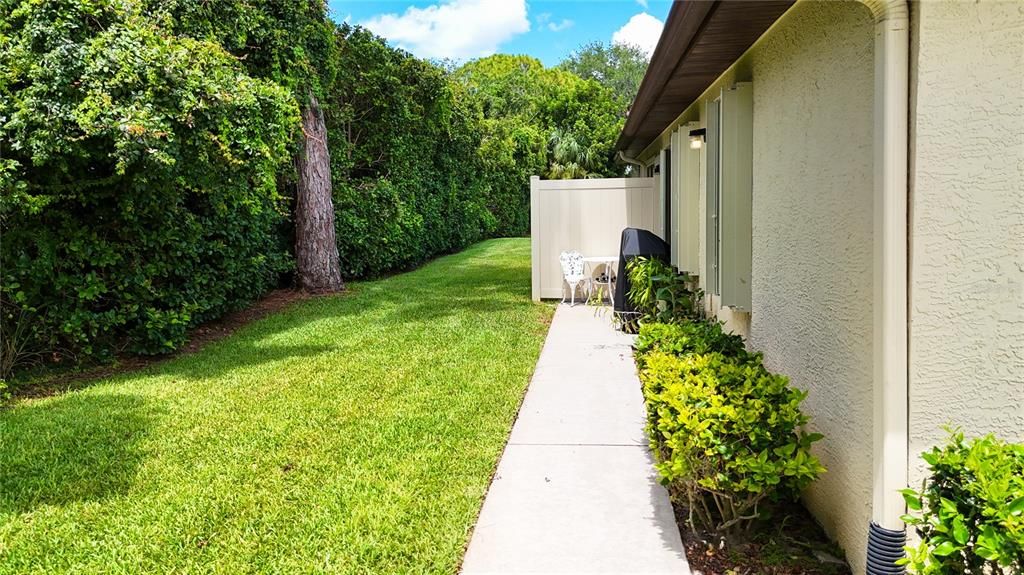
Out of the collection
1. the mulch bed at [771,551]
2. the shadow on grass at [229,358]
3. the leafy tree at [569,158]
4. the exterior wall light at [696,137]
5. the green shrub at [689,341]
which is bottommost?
the mulch bed at [771,551]

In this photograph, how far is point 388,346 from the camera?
8.04 metres

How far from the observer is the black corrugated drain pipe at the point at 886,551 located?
8.24ft

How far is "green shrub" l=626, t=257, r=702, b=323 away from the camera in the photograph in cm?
734

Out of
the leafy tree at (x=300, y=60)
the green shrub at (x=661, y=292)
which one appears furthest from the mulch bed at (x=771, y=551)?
the leafy tree at (x=300, y=60)

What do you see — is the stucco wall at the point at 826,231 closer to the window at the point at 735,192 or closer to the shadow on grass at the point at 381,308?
the window at the point at 735,192

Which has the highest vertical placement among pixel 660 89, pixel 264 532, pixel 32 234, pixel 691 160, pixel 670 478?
pixel 660 89

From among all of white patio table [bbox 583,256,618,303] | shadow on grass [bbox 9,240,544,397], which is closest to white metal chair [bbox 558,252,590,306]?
white patio table [bbox 583,256,618,303]

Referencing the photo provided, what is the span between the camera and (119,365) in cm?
747

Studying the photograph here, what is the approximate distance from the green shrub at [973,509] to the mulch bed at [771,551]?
0.89 m

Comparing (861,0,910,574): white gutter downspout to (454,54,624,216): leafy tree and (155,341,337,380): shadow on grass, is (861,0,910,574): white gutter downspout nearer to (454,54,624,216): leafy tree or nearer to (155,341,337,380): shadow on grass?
(155,341,337,380): shadow on grass

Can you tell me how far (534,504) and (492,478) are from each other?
450 millimetres

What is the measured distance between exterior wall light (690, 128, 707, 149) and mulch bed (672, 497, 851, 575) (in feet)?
13.2

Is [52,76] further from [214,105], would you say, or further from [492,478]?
[492,478]

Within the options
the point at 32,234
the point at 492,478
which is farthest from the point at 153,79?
the point at 492,478
